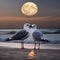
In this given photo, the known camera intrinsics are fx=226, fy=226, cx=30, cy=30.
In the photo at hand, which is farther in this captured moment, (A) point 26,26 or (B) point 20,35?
(A) point 26,26

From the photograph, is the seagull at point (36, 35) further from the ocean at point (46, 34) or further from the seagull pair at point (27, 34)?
the ocean at point (46, 34)

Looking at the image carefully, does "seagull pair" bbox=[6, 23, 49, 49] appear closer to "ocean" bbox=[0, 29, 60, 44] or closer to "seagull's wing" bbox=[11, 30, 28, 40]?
"seagull's wing" bbox=[11, 30, 28, 40]

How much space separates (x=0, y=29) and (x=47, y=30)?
43.3 inches

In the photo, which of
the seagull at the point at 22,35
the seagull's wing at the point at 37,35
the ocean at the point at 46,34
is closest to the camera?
the seagull's wing at the point at 37,35

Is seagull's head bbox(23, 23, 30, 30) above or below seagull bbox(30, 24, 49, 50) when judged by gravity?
above

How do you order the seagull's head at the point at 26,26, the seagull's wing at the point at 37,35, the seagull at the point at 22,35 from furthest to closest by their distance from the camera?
the seagull's head at the point at 26,26, the seagull at the point at 22,35, the seagull's wing at the point at 37,35

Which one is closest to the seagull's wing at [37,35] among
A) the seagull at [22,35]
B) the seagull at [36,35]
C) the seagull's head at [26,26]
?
the seagull at [36,35]

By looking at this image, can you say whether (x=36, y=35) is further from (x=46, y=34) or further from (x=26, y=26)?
(x=46, y=34)

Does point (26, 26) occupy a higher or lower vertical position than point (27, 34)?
higher

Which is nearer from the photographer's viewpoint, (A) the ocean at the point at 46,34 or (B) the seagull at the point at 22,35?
(B) the seagull at the point at 22,35

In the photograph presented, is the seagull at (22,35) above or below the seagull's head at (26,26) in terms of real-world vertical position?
below

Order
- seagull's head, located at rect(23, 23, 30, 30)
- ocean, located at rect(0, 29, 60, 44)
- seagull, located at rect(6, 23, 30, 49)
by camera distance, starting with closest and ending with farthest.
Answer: seagull, located at rect(6, 23, 30, 49)
seagull's head, located at rect(23, 23, 30, 30)
ocean, located at rect(0, 29, 60, 44)

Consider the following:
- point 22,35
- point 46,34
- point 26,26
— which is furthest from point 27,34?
point 46,34

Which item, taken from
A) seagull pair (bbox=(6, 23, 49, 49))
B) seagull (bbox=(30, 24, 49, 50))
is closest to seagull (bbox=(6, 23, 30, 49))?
seagull pair (bbox=(6, 23, 49, 49))
